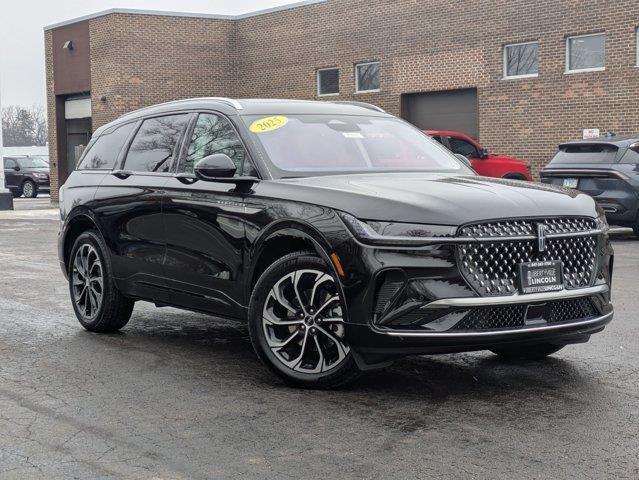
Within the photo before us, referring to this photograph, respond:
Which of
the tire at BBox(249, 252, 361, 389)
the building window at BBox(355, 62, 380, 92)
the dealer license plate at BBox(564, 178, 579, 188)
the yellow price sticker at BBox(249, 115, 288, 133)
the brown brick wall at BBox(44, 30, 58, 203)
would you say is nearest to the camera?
the tire at BBox(249, 252, 361, 389)

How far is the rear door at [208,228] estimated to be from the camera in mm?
6262

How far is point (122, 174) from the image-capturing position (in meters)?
7.66

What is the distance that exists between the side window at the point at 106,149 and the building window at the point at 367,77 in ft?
72.2

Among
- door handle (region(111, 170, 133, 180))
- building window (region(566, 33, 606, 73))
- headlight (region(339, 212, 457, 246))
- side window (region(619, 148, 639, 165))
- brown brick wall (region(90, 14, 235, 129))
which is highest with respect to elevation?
brown brick wall (region(90, 14, 235, 129))

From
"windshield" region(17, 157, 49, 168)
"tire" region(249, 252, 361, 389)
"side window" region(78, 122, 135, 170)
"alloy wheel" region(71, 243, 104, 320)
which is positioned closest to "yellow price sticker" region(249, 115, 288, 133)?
"tire" region(249, 252, 361, 389)

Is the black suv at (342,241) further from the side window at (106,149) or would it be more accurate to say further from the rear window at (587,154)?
the rear window at (587,154)

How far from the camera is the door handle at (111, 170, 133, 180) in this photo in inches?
299

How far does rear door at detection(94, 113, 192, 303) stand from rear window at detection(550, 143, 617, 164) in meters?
10.9

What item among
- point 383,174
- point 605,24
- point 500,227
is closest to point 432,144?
point 383,174

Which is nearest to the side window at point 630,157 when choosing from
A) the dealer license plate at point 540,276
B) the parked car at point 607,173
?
the parked car at point 607,173

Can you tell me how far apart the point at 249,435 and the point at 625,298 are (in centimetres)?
577

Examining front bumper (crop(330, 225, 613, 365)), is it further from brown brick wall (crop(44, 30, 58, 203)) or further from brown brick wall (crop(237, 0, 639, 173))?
brown brick wall (crop(44, 30, 58, 203))

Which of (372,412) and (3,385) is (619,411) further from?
(3,385)

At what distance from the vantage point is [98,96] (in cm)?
3462
